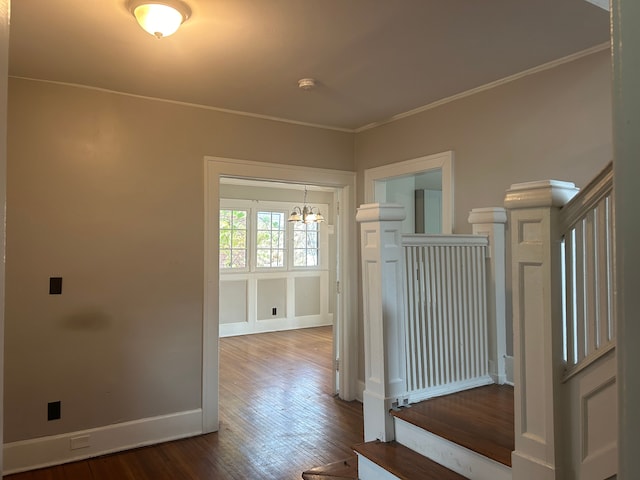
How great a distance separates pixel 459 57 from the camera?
8.57ft

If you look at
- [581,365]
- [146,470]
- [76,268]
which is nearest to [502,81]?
[581,365]

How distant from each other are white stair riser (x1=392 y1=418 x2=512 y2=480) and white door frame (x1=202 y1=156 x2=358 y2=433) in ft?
5.65

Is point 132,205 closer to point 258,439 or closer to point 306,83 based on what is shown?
point 306,83

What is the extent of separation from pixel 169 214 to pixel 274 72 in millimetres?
1311

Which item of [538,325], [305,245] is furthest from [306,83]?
[305,245]

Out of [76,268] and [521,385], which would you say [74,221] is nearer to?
[76,268]

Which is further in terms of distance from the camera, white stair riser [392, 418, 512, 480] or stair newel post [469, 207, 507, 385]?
stair newel post [469, 207, 507, 385]

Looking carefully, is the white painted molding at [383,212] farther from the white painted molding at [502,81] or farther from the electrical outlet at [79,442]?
the electrical outlet at [79,442]

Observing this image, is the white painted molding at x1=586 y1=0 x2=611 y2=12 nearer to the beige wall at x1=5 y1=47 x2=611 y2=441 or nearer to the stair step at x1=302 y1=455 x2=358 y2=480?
the beige wall at x1=5 y1=47 x2=611 y2=441

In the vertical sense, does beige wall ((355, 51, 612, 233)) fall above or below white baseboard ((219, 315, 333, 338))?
above

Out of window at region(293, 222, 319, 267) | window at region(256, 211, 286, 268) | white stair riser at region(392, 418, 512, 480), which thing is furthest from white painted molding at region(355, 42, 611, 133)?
window at region(293, 222, 319, 267)

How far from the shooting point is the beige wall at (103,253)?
9.63ft

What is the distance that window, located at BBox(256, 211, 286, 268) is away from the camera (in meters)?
7.83

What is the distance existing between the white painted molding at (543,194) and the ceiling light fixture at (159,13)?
1.61m
